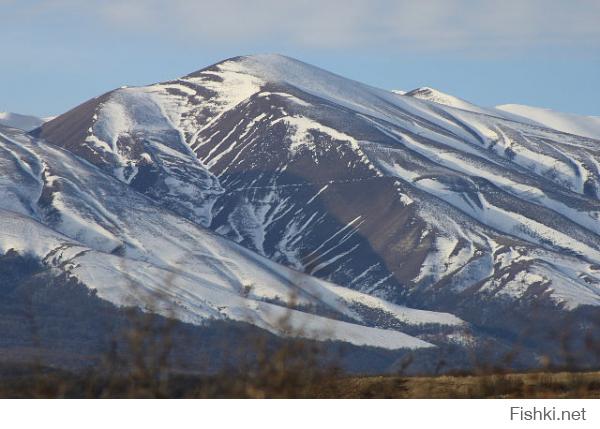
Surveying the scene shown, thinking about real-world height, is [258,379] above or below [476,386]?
above

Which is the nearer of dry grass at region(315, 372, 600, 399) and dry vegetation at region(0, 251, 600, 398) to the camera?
dry vegetation at region(0, 251, 600, 398)

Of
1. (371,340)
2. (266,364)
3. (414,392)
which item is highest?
(266,364)

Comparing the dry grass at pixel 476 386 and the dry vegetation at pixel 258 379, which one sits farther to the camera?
the dry grass at pixel 476 386

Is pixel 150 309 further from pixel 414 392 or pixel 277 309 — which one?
pixel 277 309

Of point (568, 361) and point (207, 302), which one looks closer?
point (568, 361)

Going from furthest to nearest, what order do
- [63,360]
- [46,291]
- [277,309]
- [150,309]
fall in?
[46,291]
[277,309]
[63,360]
[150,309]

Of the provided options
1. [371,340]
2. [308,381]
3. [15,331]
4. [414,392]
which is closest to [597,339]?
[308,381]

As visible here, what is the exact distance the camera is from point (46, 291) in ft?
652

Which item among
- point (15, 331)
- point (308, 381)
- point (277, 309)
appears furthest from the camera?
point (277, 309)

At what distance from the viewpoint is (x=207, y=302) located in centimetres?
19262

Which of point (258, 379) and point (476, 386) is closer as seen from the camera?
point (258, 379)

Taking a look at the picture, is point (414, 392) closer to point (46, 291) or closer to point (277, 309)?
point (277, 309)

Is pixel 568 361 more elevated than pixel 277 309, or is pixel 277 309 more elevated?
pixel 568 361

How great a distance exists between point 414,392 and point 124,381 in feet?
19.9
